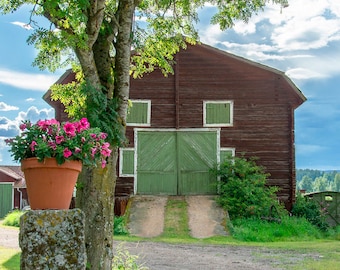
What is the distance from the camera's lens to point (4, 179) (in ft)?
106

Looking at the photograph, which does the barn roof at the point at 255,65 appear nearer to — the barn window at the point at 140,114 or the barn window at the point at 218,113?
the barn window at the point at 218,113

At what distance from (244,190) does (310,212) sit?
10.4ft

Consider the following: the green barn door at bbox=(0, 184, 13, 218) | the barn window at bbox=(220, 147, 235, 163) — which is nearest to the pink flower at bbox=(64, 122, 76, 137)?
the barn window at bbox=(220, 147, 235, 163)

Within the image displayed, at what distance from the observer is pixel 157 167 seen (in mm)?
18203

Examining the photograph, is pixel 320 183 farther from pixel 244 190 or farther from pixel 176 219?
pixel 176 219

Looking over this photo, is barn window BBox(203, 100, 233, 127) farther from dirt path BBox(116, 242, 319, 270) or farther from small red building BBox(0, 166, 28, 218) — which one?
small red building BBox(0, 166, 28, 218)

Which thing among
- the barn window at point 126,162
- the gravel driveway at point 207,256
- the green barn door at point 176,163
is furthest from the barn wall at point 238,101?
the gravel driveway at point 207,256

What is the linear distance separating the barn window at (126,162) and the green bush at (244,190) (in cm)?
295

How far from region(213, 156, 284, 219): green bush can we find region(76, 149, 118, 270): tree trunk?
9.50 metres

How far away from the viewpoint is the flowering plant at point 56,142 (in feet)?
17.0

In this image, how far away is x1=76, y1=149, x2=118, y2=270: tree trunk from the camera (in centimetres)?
671

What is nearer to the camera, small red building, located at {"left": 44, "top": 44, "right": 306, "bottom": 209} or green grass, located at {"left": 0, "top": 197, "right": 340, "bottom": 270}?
green grass, located at {"left": 0, "top": 197, "right": 340, "bottom": 270}

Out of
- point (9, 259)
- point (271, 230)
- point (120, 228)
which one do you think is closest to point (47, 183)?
point (9, 259)

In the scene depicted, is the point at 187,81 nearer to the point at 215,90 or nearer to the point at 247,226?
the point at 215,90
